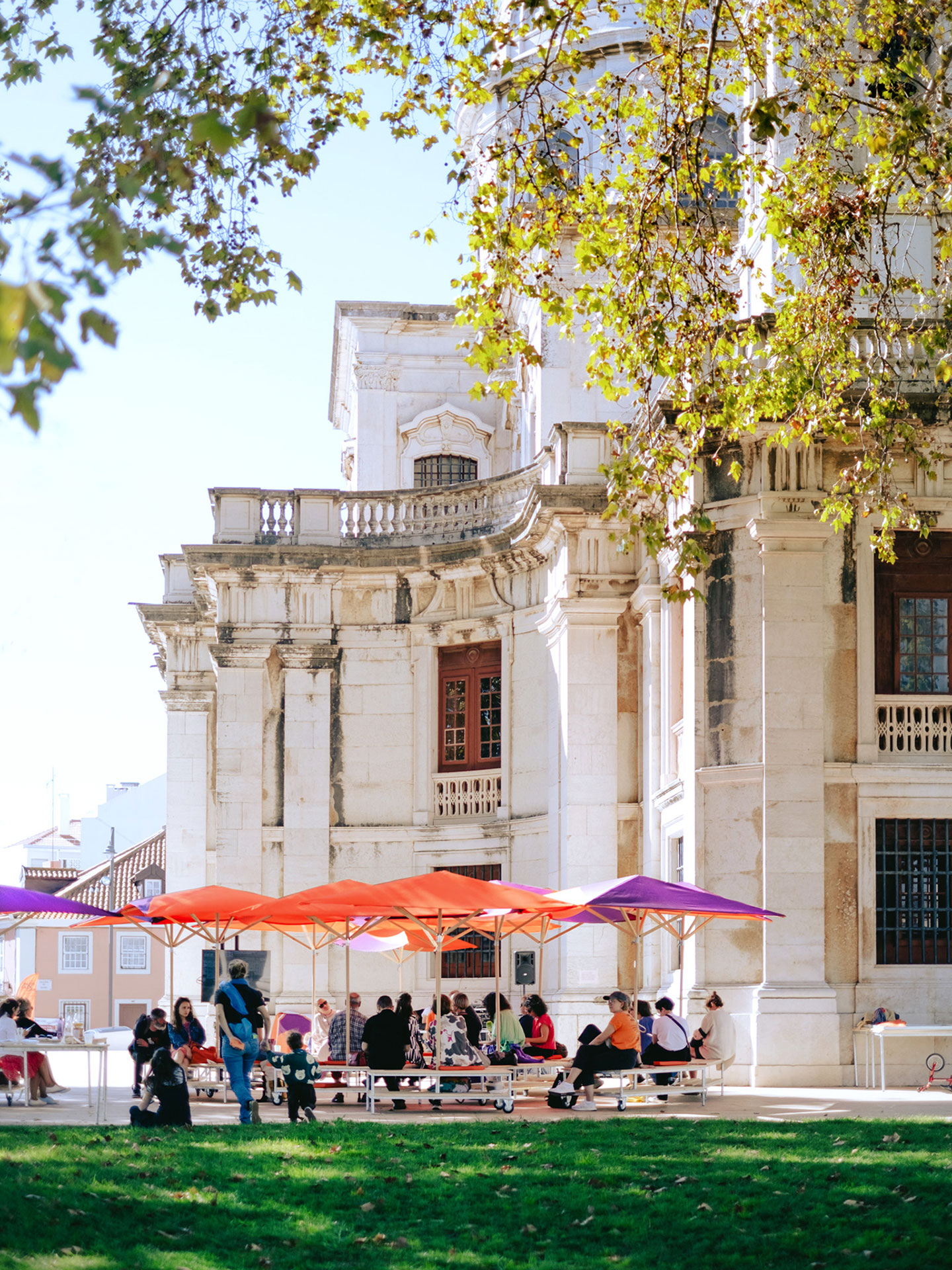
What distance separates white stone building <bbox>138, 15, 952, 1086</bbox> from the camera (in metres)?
22.9

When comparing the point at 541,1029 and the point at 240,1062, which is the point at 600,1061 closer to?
the point at 541,1029

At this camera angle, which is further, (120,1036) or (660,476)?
(120,1036)

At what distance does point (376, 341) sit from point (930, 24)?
2444 cm

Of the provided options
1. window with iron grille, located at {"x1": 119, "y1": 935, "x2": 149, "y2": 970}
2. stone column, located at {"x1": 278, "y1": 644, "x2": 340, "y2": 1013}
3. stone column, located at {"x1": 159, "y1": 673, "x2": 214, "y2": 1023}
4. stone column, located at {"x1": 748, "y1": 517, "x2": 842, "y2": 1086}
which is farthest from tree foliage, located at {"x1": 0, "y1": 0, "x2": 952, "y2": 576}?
window with iron grille, located at {"x1": 119, "y1": 935, "x2": 149, "y2": 970}

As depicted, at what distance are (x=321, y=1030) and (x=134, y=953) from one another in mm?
40925

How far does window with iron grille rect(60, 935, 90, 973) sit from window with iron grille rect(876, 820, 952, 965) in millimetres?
46936

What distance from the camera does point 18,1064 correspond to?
2022 centimetres

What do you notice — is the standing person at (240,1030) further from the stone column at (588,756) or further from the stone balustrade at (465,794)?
the stone balustrade at (465,794)

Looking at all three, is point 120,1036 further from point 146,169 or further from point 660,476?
point 146,169

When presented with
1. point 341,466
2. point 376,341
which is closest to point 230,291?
point 376,341

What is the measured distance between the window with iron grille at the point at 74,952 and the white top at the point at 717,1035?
47.7 meters

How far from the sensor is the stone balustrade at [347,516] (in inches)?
1303

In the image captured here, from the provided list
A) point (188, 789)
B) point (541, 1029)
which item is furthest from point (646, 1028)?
point (188, 789)

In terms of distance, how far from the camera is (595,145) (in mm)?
34750
